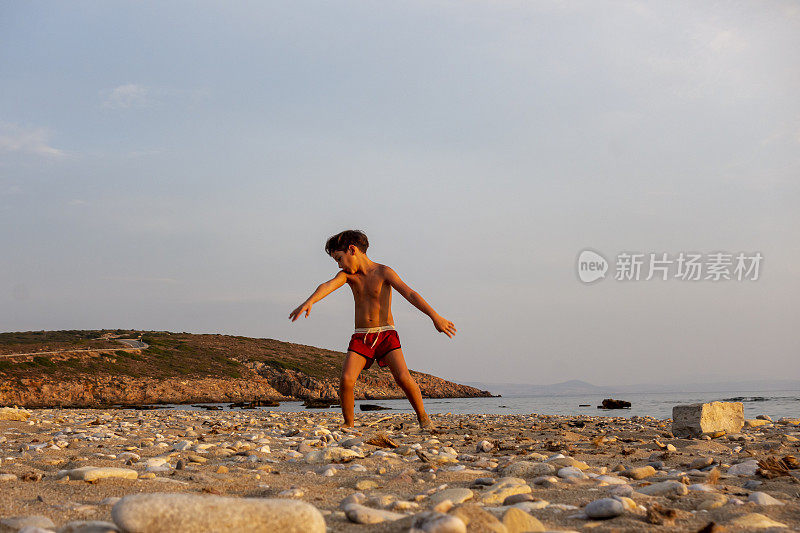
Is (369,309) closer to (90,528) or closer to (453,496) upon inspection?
(453,496)

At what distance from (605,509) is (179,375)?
70.9 m

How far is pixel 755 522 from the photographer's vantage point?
2699mm

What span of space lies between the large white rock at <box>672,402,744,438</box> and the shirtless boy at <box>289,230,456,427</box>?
3.43 m

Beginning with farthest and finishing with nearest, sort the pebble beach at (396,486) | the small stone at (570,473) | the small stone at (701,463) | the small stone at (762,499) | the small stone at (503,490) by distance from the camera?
1. the small stone at (701,463)
2. the small stone at (570,473)
3. the small stone at (503,490)
4. the small stone at (762,499)
5. the pebble beach at (396,486)

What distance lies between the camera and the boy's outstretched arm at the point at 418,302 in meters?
8.28

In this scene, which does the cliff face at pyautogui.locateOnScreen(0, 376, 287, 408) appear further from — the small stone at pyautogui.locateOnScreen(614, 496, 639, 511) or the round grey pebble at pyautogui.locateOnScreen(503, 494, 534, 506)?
the small stone at pyautogui.locateOnScreen(614, 496, 639, 511)

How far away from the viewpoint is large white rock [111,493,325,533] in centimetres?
221

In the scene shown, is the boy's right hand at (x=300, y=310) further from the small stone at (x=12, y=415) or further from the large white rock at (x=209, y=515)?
the small stone at (x=12, y=415)

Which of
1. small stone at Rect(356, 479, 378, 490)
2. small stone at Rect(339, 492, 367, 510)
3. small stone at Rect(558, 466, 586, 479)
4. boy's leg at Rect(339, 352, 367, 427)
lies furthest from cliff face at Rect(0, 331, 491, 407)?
small stone at Rect(558, 466, 586, 479)

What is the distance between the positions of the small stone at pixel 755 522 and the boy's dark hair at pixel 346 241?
6557mm

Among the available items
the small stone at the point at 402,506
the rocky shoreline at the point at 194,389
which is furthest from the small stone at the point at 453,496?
the rocky shoreline at the point at 194,389

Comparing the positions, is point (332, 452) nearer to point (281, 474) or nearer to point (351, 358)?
point (281, 474)

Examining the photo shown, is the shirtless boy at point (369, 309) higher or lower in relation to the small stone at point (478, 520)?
higher

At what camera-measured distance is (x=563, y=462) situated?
4734 mm
